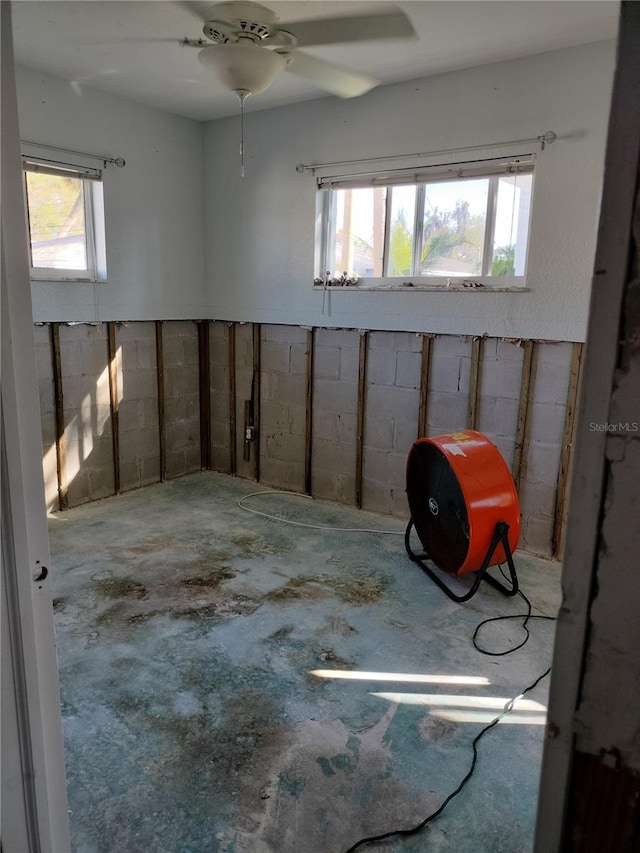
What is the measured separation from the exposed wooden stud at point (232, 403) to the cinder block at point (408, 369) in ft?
5.43

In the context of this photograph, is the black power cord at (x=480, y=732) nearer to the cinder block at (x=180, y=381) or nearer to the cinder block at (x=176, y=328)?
the cinder block at (x=180, y=381)

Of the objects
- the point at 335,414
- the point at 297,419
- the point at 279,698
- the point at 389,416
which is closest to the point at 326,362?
the point at 335,414

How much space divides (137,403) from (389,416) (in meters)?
2.17

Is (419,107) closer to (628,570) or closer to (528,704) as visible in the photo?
(528,704)

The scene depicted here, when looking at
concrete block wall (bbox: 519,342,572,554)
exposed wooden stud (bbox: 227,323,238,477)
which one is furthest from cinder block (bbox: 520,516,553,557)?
exposed wooden stud (bbox: 227,323,238,477)

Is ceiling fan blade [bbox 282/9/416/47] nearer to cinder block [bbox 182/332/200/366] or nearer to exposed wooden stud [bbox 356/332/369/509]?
exposed wooden stud [bbox 356/332/369/509]

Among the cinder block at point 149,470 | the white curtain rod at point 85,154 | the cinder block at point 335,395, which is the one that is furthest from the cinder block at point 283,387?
the white curtain rod at point 85,154

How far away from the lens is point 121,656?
2682 millimetres

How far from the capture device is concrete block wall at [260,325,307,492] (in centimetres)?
488

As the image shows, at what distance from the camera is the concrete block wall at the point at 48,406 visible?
13.8 ft

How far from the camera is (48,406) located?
4301 mm

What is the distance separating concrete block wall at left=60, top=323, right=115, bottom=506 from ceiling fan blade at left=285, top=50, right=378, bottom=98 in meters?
2.39

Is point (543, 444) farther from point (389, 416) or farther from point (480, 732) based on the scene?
point (480, 732)

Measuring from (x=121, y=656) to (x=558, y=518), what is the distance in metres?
2.75
